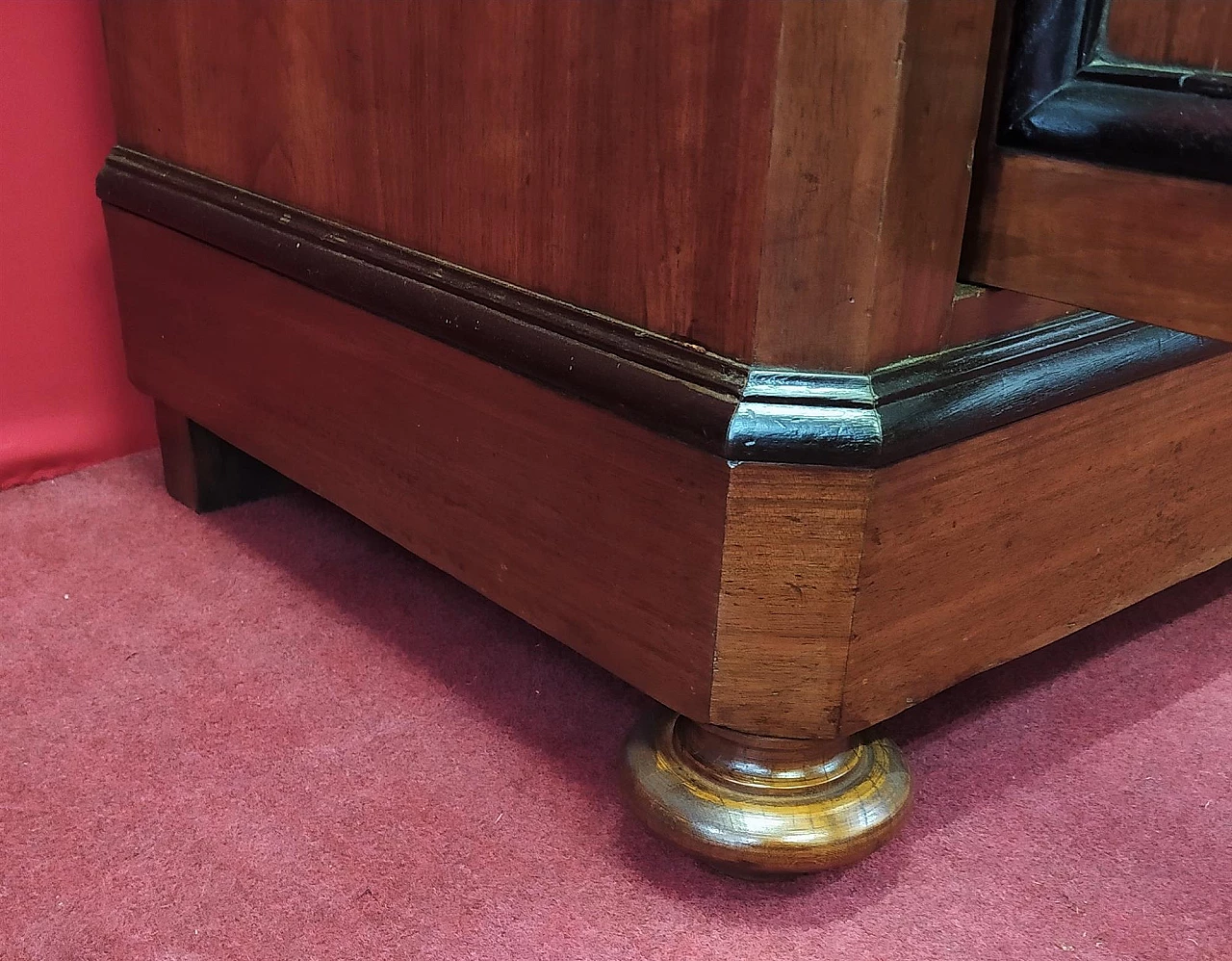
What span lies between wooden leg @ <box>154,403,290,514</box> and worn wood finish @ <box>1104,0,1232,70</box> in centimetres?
82

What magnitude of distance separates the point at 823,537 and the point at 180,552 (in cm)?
67

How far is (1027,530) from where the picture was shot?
1.98 ft

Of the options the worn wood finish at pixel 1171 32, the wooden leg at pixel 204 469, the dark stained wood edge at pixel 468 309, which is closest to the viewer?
the worn wood finish at pixel 1171 32

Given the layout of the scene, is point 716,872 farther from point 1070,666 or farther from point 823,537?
point 1070,666

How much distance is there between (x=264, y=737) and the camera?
757 mm

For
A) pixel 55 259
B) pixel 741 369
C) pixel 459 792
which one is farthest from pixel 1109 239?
pixel 55 259

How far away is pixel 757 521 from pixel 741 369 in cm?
7

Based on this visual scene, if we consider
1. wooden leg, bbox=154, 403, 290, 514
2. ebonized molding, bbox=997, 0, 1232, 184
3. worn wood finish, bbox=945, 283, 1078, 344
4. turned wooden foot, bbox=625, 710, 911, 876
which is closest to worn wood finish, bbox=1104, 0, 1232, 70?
ebonized molding, bbox=997, 0, 1232, 184

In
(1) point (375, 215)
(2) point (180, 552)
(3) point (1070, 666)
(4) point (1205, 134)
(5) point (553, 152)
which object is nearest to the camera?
(4) point (1205, 134)

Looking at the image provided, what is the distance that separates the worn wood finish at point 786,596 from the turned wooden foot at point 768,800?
0.04 m

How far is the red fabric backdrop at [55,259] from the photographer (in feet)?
3.56

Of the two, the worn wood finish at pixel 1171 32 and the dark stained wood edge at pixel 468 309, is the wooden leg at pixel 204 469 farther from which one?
the worn wood finish at pixel 1171 32

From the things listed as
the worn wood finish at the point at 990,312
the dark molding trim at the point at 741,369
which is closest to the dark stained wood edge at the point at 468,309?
the dark molding trim at the point at 741,369

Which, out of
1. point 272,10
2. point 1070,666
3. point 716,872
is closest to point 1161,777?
point 1070,666
